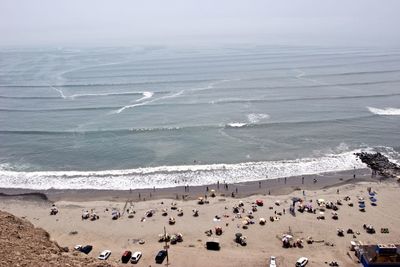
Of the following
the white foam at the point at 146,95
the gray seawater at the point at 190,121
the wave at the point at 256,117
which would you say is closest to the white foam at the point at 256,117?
the wave at the point at 256,117

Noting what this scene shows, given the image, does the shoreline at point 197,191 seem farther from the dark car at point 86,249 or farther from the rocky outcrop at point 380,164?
the dark car at point 86,249

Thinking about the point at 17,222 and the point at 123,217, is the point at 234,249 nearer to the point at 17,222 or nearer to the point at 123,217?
the point at 123,217

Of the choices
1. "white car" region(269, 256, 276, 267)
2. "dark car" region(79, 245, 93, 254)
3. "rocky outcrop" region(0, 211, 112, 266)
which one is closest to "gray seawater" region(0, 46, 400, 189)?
"dark car" region(79, 245, 93, 254)

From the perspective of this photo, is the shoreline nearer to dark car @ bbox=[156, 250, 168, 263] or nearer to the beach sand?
the beach sand

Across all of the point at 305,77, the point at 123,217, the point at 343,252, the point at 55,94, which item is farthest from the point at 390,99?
the point at 55,94

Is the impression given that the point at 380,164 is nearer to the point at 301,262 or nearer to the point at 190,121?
the point at 301,262
